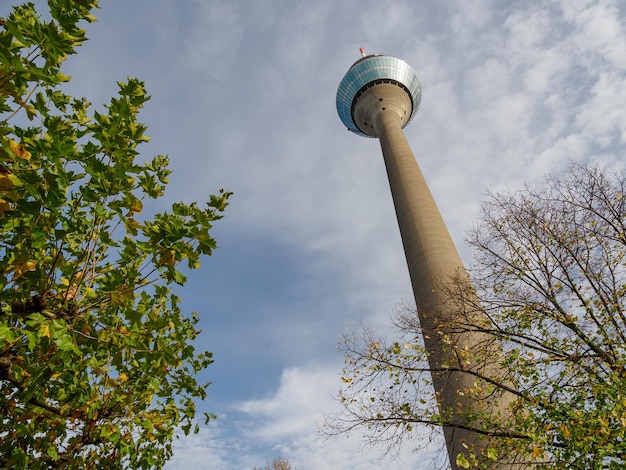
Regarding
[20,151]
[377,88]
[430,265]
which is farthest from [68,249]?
[377,88]

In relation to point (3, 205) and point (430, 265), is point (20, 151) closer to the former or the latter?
point (3, 205)

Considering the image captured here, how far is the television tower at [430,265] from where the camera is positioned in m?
9.52

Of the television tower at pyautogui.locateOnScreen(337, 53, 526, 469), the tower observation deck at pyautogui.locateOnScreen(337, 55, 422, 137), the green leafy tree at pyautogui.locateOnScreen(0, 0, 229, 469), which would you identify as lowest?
the green leafy tree at pyautogui.locateOnScreen(0, 0, 229, 469)

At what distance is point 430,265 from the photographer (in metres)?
18.3

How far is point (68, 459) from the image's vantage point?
425cm

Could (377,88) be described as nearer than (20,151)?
No

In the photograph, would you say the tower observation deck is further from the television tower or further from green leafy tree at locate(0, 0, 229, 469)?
green leafy tree at locate(0, 0, 229, 469)

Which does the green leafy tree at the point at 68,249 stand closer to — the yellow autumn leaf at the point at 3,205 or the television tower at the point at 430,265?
the yellow autumn leaf at the point at 3,205

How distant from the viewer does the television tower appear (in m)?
9.52

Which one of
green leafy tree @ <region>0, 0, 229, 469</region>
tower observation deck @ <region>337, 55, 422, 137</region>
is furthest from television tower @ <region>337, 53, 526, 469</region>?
green leafy tree @ <region>0, 0, 229, 469</region>

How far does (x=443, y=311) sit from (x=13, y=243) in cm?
1268

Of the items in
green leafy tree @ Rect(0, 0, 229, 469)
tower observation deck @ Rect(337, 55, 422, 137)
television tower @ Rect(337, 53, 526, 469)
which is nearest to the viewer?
green leafy tree @ Rect(0, 0, 229, 469)

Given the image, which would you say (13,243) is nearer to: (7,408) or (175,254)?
(175,254)

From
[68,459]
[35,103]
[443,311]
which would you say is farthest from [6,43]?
[443,311]
